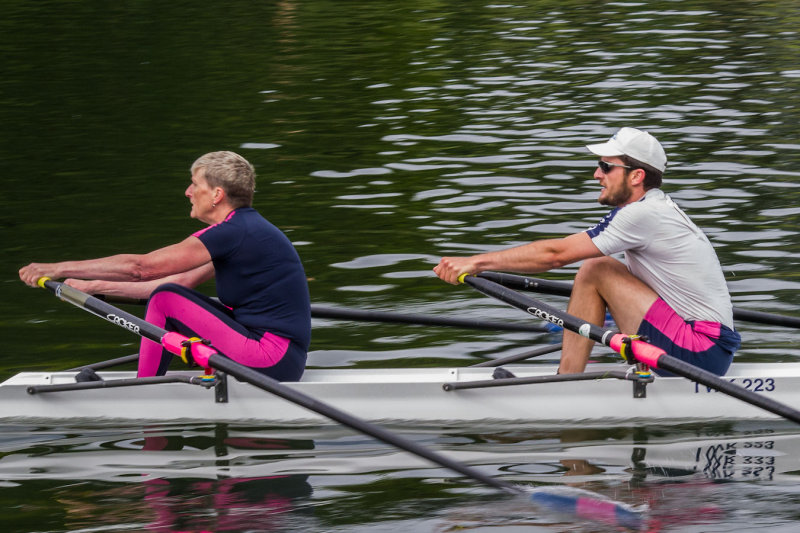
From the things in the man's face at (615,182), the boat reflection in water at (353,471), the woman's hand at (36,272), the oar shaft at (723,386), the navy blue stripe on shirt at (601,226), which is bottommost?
the boat reflection in water at (353,471)

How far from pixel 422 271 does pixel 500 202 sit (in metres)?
2.56

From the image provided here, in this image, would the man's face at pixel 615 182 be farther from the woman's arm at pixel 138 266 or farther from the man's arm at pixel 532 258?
the woman's arm at pixel 138 266

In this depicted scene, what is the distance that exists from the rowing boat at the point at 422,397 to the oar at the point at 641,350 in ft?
1.13

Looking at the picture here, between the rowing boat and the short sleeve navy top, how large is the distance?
40 cm

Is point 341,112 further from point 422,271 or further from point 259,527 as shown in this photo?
point 259,527

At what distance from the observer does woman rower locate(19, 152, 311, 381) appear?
23.4 feet

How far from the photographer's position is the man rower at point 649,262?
7.08m

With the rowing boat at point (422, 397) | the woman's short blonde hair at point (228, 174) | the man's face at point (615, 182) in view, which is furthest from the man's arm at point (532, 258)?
the woman's short blonde hair at point (228, 174)

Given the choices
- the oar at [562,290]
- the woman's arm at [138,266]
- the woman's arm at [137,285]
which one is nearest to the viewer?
the woman's arm at [138,266]

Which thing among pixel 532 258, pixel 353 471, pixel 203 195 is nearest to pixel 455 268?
pixel 532 258

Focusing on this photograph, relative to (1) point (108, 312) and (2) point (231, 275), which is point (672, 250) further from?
(1) point (108, 312)

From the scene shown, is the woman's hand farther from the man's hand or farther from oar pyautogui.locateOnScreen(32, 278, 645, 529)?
the man's hand

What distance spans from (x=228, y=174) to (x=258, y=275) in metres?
0.63

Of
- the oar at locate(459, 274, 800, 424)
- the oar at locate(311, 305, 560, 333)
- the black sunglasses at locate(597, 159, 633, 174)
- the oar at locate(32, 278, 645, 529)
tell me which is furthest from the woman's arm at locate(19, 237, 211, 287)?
the black sunglasses at locate(597, 159, 633, 174)
